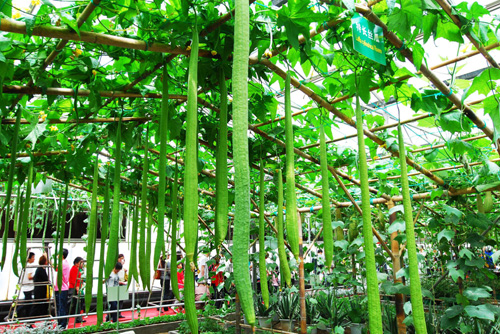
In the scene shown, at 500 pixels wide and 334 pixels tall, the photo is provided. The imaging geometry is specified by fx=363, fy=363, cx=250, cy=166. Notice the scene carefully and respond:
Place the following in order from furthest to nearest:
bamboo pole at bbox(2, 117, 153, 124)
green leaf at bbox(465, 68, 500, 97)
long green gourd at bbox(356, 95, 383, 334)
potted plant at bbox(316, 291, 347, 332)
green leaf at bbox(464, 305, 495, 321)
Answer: potted plant at bbox(316, 291, 347, 332)
green leaf at bbox(464, 305, 495, 321)
bamboo pole at bbox(2, 117, 153, 124)
green leaf at bbox(465, 68, 500, 97)
long green gourd at bbox(356, 95, 383, 334)

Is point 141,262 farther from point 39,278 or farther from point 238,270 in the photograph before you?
point 39,278

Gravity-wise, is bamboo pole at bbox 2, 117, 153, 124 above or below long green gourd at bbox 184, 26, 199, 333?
above

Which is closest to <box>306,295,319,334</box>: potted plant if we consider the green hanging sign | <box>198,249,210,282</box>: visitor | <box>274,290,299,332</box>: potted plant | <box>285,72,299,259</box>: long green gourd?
<box>274,290,299,332</box>: potted plant

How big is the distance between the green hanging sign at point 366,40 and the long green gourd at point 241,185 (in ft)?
3.15

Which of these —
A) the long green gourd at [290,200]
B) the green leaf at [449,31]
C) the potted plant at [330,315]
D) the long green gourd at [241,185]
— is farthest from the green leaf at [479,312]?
the long green gourd at [241,185]

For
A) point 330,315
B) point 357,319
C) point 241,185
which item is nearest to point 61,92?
point 241,185

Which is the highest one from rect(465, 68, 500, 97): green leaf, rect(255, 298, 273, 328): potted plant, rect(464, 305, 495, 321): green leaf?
rect(465, 68, 500, 97): green leaf

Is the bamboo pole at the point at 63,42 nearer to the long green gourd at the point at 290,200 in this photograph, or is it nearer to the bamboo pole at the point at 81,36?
the bamboo pole at the point at 81,36

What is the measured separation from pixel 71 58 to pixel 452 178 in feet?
15.7

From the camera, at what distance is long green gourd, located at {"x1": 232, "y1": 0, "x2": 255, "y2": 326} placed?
654mm

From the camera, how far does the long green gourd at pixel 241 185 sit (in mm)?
654

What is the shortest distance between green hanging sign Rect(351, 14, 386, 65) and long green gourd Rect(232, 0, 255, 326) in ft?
3.15

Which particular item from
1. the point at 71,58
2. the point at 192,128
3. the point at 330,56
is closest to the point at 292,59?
the point at 330,56

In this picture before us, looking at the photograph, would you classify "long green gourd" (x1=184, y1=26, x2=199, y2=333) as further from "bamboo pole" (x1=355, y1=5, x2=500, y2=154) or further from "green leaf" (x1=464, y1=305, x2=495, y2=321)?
"green leaf" (x1=464, y1=305, x2=495, y2=321)
